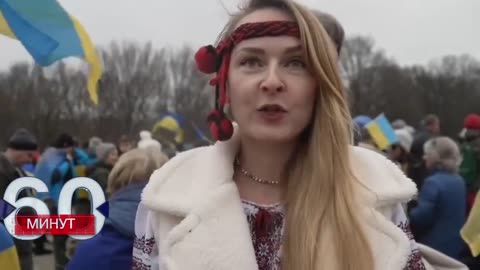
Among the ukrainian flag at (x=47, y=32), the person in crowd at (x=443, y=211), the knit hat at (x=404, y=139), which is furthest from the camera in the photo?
the knit hat at (x=404, y=139)

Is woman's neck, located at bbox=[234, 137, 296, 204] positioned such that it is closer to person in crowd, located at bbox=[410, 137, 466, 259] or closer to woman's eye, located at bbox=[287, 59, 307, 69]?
woman's eye, located at bbox=[287, 59, 307, 69]

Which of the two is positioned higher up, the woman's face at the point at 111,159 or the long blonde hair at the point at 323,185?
the long blonde hair at the point at 323,185

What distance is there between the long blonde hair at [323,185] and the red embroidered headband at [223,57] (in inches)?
2.4

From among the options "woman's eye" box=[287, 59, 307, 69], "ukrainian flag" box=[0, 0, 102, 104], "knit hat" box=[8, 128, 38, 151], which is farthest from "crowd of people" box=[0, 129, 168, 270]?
"woman's eye" box=[287, 59, 307, 69]

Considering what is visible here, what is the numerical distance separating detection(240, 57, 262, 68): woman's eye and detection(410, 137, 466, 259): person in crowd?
3.54 metres

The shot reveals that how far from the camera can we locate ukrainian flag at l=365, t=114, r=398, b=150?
717 centimetres

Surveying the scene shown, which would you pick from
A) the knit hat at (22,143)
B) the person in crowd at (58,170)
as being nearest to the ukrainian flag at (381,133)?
the person in crowd at (58,170)

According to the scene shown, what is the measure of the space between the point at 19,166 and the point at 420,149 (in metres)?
4.38

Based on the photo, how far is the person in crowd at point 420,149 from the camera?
689cm

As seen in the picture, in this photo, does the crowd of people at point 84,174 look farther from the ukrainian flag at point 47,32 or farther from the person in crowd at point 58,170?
the ukrainian flag at point 47,32

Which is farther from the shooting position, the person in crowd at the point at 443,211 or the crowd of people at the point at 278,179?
the person in crowd at the point at 443,211

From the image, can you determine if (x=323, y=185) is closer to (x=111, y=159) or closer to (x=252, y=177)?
(x=252, y=177)

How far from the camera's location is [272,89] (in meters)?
1.54

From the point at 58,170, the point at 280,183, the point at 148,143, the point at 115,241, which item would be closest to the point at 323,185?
the point at 280,183
